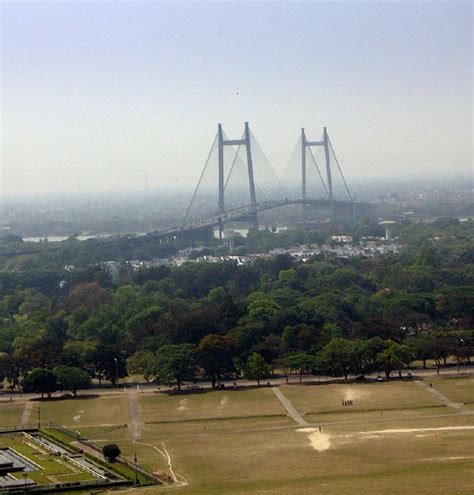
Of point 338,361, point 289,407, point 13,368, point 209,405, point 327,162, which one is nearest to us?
point 289,407

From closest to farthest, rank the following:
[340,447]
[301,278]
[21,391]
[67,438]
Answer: [340,447] < [67,438] < [21,391] < [301,278]

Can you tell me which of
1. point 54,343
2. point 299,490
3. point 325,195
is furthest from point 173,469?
point 325,195

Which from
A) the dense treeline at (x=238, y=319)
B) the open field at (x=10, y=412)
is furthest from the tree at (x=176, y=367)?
the open field at (x=10, y=412)

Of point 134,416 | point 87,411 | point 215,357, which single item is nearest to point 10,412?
point 87,411

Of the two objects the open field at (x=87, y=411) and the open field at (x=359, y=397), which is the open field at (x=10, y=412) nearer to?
the open field at (x=87, y=411)

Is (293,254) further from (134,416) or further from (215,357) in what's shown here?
(134,416)

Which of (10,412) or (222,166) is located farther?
(222,166)

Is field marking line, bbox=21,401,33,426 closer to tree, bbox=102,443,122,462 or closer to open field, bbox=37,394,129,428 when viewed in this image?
open field, bbox=37,394,129,428

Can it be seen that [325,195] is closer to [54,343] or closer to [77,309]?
[77,309]
